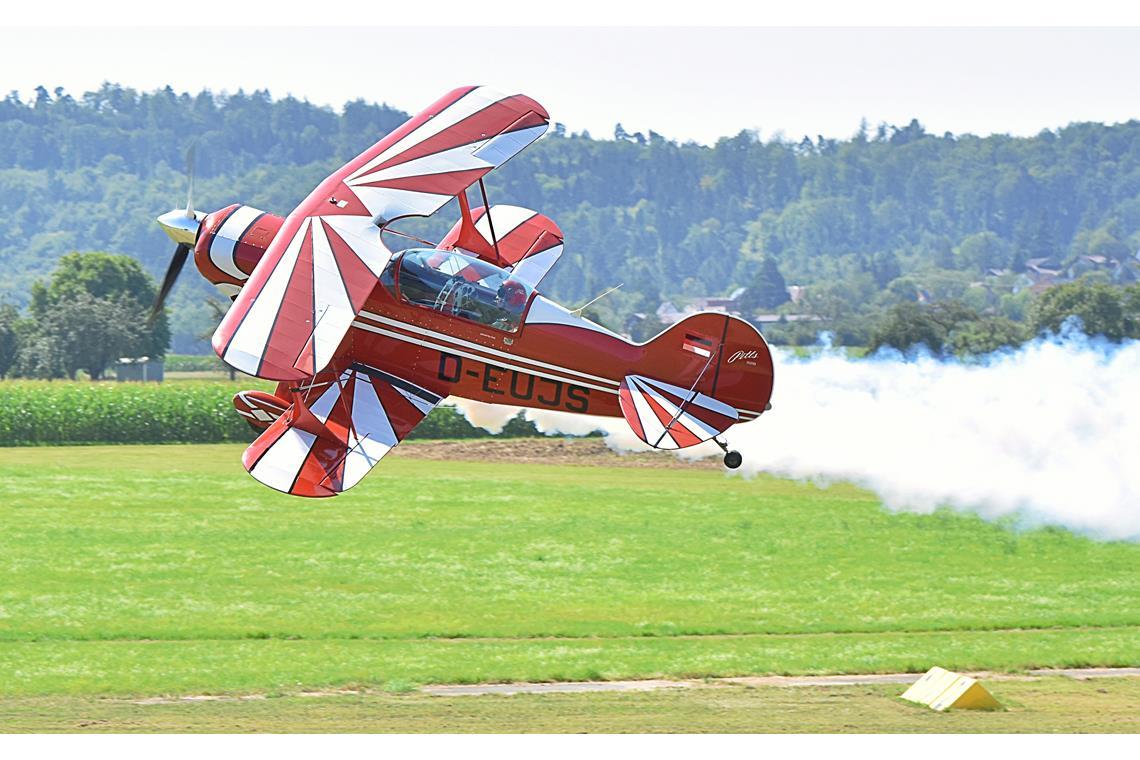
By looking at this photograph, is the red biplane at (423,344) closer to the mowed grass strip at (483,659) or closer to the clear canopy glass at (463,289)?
the clear canopy glass at (463,289)

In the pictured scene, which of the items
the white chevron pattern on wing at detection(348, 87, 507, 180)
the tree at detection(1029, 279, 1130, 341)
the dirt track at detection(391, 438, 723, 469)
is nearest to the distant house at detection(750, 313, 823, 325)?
the tree at detection(1029, 279, 1130, 341)

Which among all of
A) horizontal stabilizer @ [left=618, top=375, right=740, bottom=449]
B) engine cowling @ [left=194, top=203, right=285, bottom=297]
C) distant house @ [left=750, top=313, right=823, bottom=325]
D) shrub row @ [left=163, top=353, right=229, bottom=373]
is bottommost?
shrub row @ [left=163, top=353, right=229, bottom=373]

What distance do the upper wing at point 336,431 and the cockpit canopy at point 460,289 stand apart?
130 cm

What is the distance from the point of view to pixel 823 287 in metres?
184

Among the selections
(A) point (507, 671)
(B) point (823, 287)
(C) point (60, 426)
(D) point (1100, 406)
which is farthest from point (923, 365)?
(B) point (823, 287)

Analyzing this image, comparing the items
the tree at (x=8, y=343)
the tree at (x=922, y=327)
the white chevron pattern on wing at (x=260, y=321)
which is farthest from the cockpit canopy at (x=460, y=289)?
the tree at (x=8, y=343)

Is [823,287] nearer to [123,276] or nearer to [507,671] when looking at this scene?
[123,276]

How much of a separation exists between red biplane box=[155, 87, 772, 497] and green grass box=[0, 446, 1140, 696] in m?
8.26

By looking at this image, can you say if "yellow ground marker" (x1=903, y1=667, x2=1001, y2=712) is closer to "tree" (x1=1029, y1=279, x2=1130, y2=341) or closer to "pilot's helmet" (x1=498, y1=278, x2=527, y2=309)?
"pilot's helmet" (x1=498, y1=278, x2=527, y2=309)

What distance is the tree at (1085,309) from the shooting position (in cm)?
7563

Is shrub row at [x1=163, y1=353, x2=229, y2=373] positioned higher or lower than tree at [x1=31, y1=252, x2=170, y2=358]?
lower

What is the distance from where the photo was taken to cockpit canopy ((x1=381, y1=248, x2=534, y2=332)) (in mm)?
21422

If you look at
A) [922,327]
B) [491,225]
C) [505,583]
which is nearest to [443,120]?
[491,225]

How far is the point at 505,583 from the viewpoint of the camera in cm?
3650
